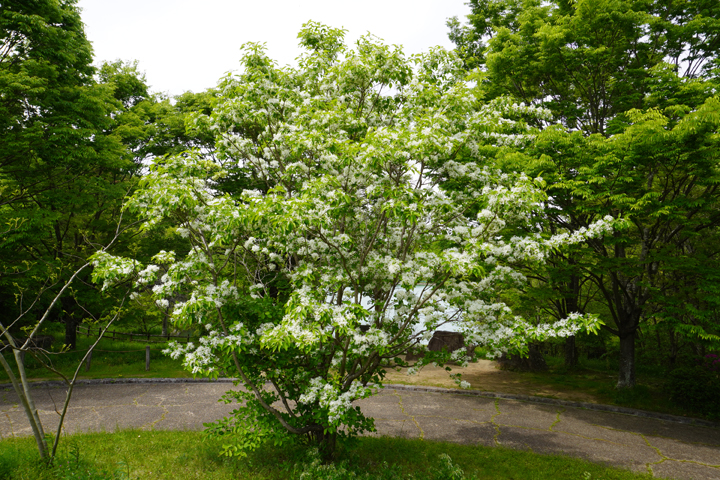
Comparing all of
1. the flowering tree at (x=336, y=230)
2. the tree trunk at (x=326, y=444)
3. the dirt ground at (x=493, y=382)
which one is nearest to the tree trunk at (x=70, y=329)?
the flowering tree at (x=336, y=230)

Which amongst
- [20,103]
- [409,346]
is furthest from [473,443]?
[20,103]

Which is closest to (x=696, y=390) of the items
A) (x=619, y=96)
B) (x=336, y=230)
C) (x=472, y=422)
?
(x=472, y=422)

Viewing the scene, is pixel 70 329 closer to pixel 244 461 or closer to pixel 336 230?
pixel 244 461

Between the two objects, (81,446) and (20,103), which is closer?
(81,446)

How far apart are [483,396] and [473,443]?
4548mm

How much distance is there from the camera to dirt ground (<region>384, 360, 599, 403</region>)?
1310 centimetres

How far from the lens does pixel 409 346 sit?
6.98 metres

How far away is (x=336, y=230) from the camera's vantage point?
22.9 feet

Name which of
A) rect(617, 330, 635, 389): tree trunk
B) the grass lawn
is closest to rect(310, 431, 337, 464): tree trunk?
the grass lawn

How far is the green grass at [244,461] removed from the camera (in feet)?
19.4

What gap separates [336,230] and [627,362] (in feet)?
41.5

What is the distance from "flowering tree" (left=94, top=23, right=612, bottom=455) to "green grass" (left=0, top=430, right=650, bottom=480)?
2.08 feet

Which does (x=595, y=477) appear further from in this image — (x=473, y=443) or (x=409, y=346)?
(x=409, y=346)

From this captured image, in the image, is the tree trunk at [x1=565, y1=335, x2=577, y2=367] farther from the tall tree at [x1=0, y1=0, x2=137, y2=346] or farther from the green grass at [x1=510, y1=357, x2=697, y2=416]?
the tall tree at [x1=0, y1=0, x2=137, y2=346]
